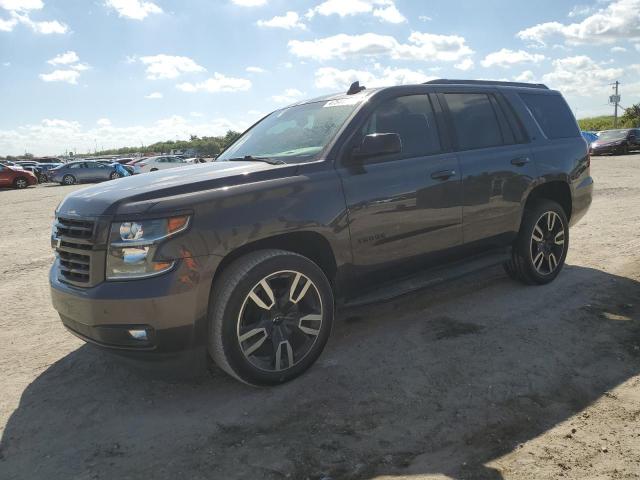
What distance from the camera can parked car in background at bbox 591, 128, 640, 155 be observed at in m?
27.4

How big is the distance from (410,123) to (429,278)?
3.95 feet

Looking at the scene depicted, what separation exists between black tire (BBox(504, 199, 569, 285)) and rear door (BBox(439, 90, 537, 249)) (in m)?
0.16

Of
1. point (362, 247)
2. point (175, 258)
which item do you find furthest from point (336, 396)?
point (175, 258)

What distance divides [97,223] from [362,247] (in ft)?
5.49

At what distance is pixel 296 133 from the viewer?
4.14 metres

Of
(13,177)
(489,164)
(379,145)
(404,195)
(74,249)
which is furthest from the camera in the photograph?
(13,177)

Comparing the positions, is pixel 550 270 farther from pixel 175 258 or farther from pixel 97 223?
pixel 97 223

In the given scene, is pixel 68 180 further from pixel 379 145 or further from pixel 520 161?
pixel 379 145

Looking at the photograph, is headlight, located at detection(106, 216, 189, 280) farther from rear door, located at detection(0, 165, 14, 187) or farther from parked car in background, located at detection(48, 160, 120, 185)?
parked car in background, located at detection(48, 160, 120, 185)

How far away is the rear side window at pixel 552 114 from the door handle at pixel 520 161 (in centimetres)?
57

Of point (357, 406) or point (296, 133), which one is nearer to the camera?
point (357, 406)

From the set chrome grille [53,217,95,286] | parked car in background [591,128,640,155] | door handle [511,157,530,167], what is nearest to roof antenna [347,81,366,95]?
door handle [511,157,530,167]

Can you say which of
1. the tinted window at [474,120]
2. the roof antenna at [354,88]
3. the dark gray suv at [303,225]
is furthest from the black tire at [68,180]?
the tinted window at [474,120]

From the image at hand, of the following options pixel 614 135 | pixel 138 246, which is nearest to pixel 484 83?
pixel 138 246
